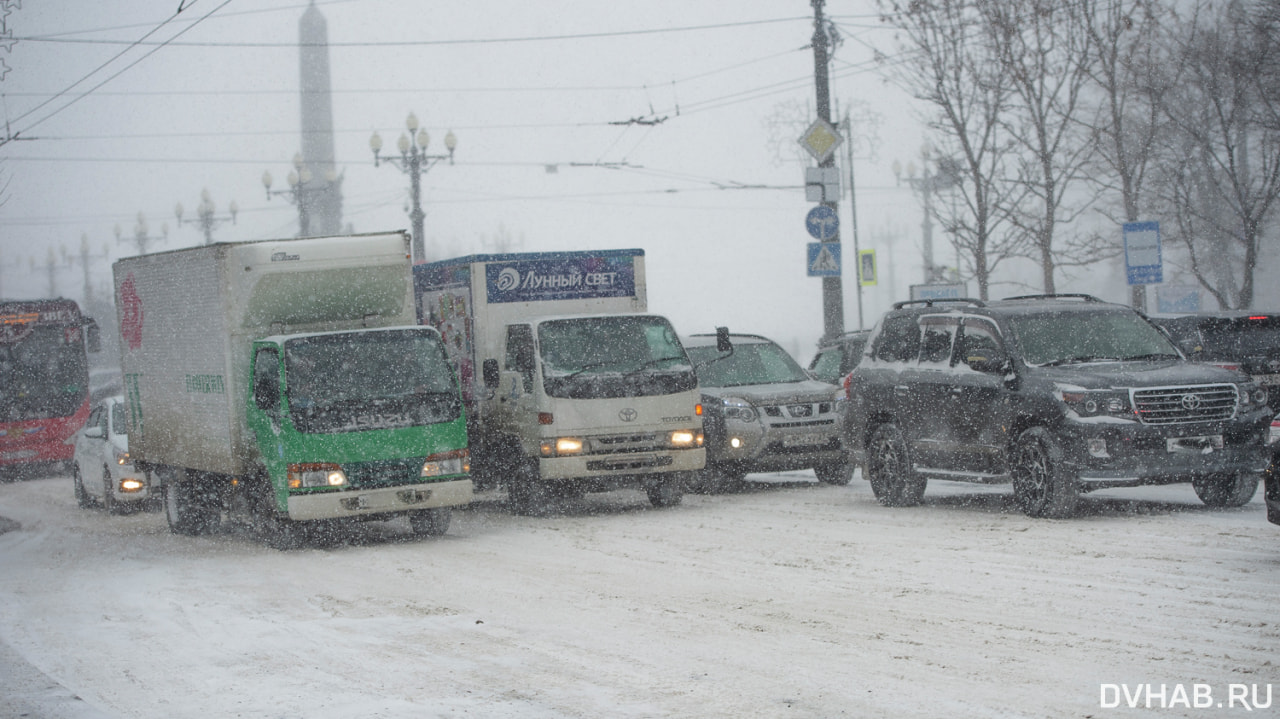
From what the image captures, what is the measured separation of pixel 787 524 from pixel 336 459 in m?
4.34

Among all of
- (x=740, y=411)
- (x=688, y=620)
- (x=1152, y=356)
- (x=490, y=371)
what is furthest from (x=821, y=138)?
(x=688, y=620)

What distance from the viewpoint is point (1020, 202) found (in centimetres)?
2814

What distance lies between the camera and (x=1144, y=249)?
69.6 ft

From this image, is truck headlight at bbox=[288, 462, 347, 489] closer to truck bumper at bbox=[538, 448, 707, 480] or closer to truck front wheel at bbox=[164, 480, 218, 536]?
truck bumper at bbox=[538, 448, 707, 480]

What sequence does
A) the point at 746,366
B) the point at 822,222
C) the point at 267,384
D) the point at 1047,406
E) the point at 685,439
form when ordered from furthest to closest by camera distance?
the point at 822,222
the point at 746,366
the point at 685,439
the point at 267,384
the point at 1047,406

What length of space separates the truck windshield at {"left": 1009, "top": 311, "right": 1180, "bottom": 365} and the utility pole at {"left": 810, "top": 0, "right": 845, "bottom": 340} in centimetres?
1046

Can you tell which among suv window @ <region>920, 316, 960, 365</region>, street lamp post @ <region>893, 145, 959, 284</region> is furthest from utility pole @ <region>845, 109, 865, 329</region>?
suv window @ <region>920, 316, 960, 365</region>

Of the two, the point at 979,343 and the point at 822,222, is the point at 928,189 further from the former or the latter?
the point at 979,343

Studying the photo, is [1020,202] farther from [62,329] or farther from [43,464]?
[43,464]

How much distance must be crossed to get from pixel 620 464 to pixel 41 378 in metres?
17.8

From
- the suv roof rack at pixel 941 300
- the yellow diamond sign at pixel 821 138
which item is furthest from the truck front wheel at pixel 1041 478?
the yellow diamond sign at pixel 821 138

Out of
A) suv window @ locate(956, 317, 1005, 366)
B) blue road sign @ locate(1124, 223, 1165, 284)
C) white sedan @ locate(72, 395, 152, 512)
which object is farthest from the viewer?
blue road sign @ locate(1124, 223, 1165, 284)

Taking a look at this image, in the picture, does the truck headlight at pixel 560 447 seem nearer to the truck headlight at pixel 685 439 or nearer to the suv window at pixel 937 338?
the truck headlight at pixel 685 439

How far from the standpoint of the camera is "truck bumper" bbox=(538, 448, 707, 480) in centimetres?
1490
